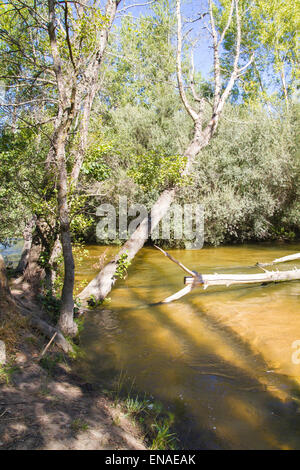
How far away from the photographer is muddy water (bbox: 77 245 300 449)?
127 inches

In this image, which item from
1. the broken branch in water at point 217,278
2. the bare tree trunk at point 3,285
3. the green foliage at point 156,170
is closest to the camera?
the bare tree trunk at point 3,285

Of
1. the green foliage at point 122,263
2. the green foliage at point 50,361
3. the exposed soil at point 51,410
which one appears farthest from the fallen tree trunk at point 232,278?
the exposed soil at point 51,410

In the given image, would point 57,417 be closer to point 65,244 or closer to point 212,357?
point 65,244

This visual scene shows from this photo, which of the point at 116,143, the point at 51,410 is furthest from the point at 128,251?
the point at 116,143

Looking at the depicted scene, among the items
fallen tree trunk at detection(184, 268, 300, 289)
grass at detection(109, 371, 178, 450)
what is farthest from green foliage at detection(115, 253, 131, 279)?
grass at detection(109, 371, 178, 450)

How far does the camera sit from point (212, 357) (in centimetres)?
477

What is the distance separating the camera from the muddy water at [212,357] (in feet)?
10.6

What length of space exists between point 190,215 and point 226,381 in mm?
11273

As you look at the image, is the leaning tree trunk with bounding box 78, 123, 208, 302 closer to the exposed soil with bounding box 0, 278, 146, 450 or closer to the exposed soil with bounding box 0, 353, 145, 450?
the exposed soil with bounding box 0, 278, 146, 450

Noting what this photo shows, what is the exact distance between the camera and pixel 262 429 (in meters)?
3.15

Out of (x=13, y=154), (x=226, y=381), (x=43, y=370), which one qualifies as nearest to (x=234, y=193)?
(x=13, y=154)

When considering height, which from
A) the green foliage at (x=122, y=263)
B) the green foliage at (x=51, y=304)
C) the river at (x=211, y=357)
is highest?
the green foliage at (x=122, y=263)

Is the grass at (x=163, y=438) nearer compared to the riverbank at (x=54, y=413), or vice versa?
the riverbank at (x=54, y=413)

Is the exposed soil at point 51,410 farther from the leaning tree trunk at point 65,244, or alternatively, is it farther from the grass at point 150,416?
the leaning tree trunk at point 65,244
